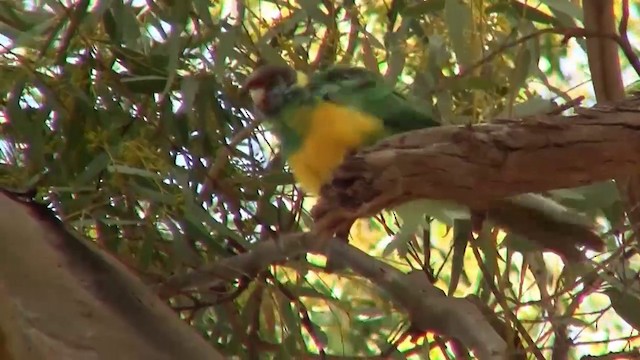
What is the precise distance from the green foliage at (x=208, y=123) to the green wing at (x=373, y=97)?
0.10ft

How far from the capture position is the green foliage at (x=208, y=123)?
3.09ft

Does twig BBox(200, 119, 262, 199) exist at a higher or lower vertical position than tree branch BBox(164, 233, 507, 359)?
higher

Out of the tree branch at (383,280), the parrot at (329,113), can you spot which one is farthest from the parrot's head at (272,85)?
the tree branch at (383,280)

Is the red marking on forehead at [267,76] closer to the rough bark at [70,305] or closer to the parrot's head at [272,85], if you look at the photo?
the parrot's head at [272,85]

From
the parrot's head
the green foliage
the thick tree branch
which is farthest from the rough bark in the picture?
the parrot's head

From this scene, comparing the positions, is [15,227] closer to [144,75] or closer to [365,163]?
[365,163]

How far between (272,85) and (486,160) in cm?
35

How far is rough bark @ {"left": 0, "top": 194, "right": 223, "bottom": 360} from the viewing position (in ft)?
1.93

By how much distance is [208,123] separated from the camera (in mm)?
1035

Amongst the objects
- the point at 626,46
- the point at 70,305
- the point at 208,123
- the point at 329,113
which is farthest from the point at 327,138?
the point at 70,305

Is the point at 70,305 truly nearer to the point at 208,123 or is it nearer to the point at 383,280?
the point at 383,280

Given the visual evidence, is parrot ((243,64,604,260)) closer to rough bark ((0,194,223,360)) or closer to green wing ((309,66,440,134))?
green wing ((309,66,440,134))

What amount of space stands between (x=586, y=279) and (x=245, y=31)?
413mm

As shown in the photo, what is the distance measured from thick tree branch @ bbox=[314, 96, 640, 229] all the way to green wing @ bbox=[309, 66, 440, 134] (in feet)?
0.86
